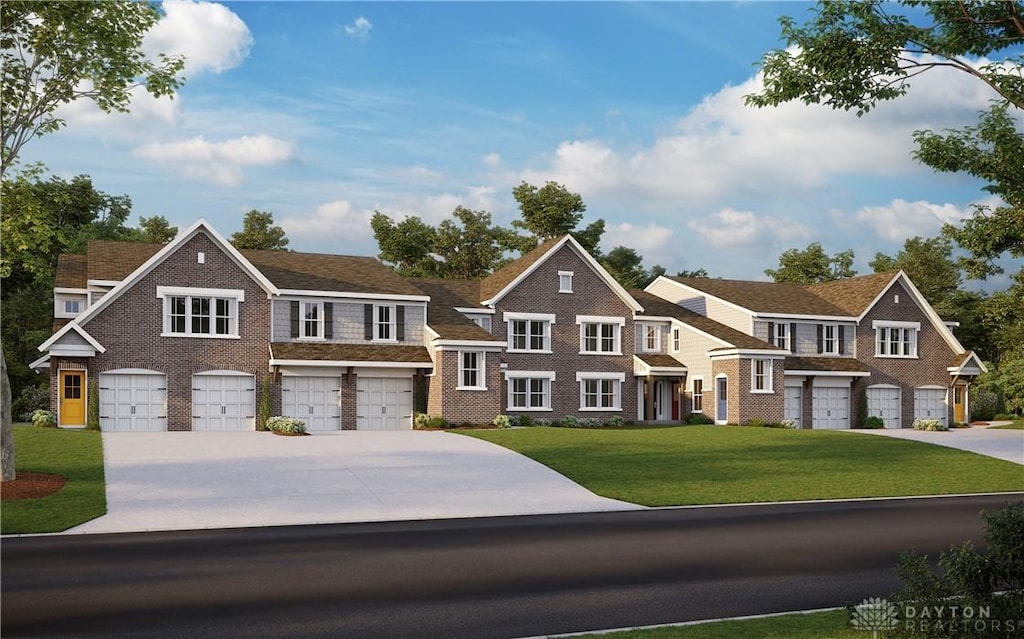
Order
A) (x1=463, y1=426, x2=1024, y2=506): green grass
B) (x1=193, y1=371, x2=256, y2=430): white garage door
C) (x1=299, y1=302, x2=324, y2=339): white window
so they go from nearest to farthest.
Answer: (x1=463, y1=426, x2=1024, y2=506): green grass < (x1=193, y1=371, x2=256, y2=430): white garage door < (x1=299, y1=302, x2=324, y2=339): white window

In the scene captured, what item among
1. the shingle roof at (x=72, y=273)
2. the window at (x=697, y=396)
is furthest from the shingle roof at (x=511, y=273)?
the shingle roof at (x=72, y=273)

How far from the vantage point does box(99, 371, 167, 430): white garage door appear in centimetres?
4053

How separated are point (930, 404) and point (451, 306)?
96.6 ft

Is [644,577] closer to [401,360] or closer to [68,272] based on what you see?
[401,360]

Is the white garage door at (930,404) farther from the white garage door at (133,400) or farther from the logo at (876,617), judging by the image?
the logo at (876,617)

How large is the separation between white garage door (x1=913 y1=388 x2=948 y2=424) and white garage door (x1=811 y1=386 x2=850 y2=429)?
4984 mm

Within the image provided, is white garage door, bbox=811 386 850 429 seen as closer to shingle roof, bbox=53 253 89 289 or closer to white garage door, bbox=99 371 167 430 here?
white garage door, bbox=99 371 167 430

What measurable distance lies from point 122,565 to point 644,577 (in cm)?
860

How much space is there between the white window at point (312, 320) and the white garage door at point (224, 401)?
345 centimetres

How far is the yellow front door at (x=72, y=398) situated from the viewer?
40031 mm

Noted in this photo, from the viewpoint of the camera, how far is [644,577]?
49.9 ft

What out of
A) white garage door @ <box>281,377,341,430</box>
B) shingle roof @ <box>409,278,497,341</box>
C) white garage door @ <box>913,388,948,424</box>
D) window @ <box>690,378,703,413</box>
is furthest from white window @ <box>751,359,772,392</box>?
white garage door @ <box>281,377,341,430</box>

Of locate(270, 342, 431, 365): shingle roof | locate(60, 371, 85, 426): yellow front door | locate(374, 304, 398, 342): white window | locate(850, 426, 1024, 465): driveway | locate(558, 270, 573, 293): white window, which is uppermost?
locate(558, 270, 573, 293): white window

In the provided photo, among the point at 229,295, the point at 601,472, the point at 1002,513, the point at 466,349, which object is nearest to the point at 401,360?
the point at 466,349
